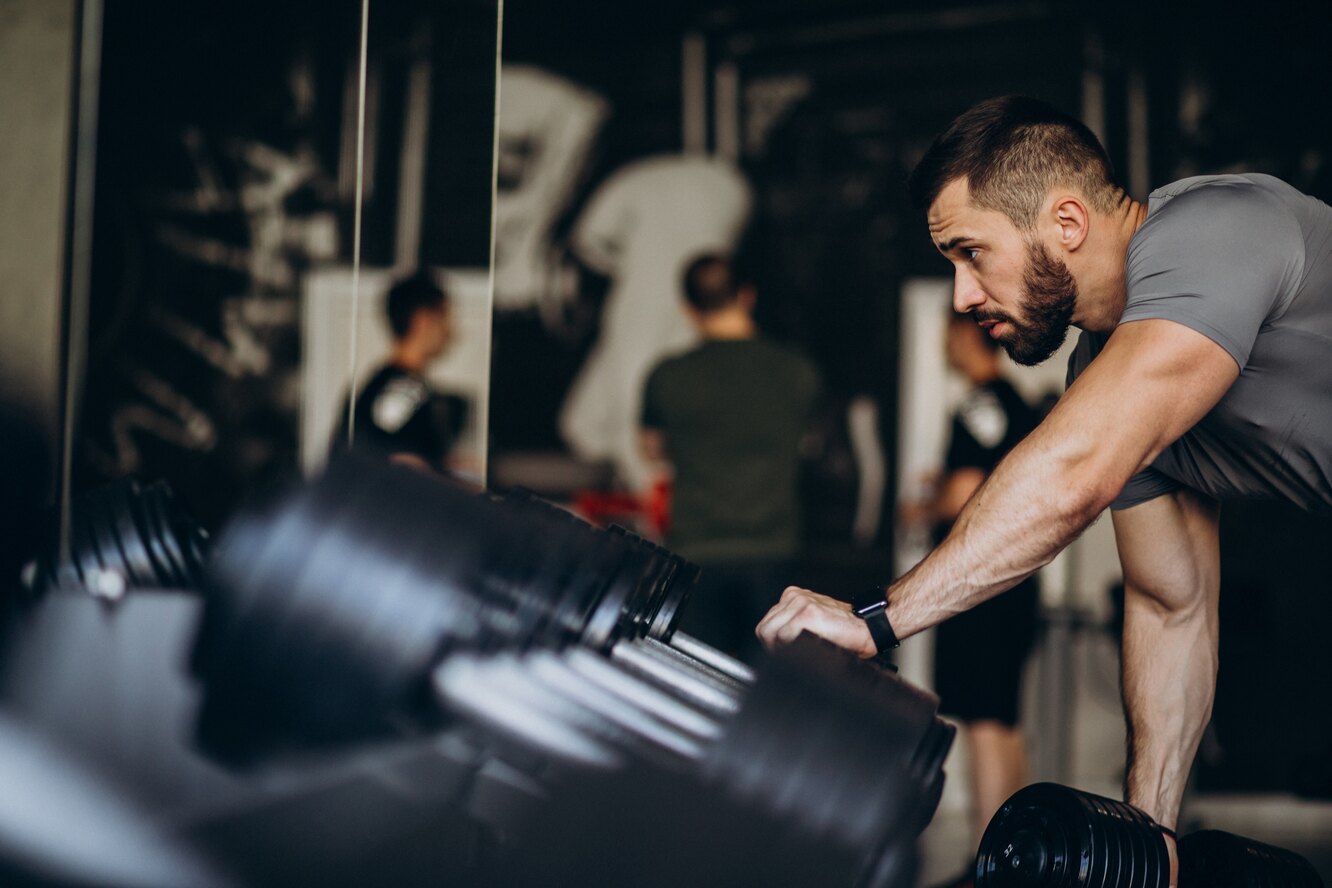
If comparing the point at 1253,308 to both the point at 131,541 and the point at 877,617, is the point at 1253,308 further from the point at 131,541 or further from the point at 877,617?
the point at 131,541

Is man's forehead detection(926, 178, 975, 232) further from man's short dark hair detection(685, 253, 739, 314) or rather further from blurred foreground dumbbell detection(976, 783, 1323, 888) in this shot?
man's short dark hair detection(685, 253, 739, 314)

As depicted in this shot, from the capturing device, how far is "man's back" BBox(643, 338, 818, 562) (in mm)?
2816

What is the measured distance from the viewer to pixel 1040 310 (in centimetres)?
144

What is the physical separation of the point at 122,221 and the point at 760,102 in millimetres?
2571

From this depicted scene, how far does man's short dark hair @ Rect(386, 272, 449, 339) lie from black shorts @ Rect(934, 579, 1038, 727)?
1299mm

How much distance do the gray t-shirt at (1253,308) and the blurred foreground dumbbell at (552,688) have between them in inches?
19.7

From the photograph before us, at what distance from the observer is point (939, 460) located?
404 cm

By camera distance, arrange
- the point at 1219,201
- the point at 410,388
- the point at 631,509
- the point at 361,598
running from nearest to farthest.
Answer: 1. the point at 361,598
2. the point at 1219,201
3. the point at 410,388
4. the point at 631,509

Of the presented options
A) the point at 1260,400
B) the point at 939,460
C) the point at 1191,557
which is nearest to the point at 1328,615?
the point at 939,460

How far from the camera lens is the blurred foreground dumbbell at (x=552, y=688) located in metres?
1.03

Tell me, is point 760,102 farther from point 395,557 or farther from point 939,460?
point 395,557

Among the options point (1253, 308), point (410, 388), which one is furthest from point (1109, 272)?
point (410, 388)

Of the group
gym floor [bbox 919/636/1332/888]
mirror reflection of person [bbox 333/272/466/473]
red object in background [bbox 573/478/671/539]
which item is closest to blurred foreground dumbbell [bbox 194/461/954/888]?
mirror reflection of person [bbox 333/272/466/473]

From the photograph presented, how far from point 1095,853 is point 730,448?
1.60 meters
